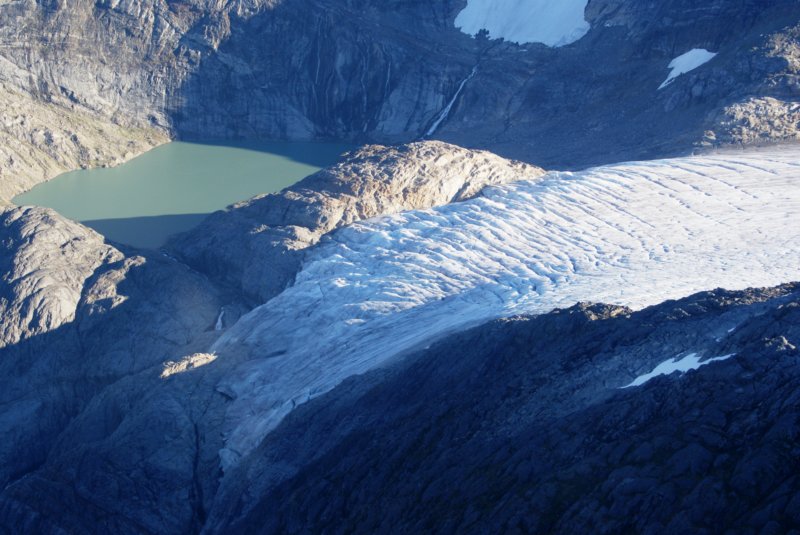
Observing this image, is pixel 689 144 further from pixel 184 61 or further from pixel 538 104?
pixel 184 61

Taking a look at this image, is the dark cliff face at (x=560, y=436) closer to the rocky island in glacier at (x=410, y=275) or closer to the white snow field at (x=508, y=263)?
the rocky island in glacier at (x=410, y=275)

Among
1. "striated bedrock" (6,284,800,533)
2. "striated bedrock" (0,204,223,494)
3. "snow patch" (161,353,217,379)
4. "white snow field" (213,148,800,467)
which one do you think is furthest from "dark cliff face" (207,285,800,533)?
"striated bedrock" (0,204,223,494)

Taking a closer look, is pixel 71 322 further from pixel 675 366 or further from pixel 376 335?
pixel 675 366

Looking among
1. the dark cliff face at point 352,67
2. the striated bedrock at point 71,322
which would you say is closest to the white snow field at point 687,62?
the dark cliff face at point 352,67

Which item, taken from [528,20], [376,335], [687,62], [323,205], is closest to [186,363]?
[376,335]

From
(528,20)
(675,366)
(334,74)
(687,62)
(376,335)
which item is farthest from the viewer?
(528,20)

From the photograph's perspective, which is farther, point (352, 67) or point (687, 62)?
point (352, 67)

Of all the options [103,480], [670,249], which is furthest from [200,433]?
[670,249]
